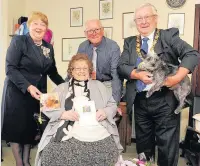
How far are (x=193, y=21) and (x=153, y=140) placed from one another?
2007 mm

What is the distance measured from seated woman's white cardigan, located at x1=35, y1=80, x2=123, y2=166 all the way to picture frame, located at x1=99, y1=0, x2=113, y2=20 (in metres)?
1.95

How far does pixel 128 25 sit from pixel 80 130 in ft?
7.44

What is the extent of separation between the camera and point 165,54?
1.92 m

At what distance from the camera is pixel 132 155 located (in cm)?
324

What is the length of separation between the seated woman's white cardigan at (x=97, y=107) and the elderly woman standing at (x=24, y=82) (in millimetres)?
242

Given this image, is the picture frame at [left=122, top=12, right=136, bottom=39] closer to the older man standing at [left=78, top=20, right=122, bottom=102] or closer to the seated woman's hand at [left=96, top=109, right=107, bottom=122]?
the older man standing at [left=78, top=20, right=122, bottom=102]

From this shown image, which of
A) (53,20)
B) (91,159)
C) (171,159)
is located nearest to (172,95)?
(171,159)

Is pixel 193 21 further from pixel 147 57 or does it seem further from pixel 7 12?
pixel 7 12

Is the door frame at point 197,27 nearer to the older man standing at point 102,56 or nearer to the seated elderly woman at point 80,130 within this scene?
the older man standing at point 102,56

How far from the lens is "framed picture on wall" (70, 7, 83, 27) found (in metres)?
4.07

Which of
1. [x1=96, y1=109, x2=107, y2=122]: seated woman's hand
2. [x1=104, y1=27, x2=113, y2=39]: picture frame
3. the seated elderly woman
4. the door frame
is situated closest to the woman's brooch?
the seated elderly woman

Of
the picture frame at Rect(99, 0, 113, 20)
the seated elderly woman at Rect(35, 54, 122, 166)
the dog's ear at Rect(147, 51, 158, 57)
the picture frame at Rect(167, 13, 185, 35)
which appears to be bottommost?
the seated elderly woman at Rect(35, 54, 122, 166)

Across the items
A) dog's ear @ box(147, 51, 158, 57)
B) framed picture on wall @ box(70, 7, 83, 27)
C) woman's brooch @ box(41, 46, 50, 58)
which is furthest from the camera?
framed picture on wall @ box(70, 7, 83, 27)

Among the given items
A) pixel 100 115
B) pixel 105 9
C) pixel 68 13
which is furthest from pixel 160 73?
pixel 68 13
